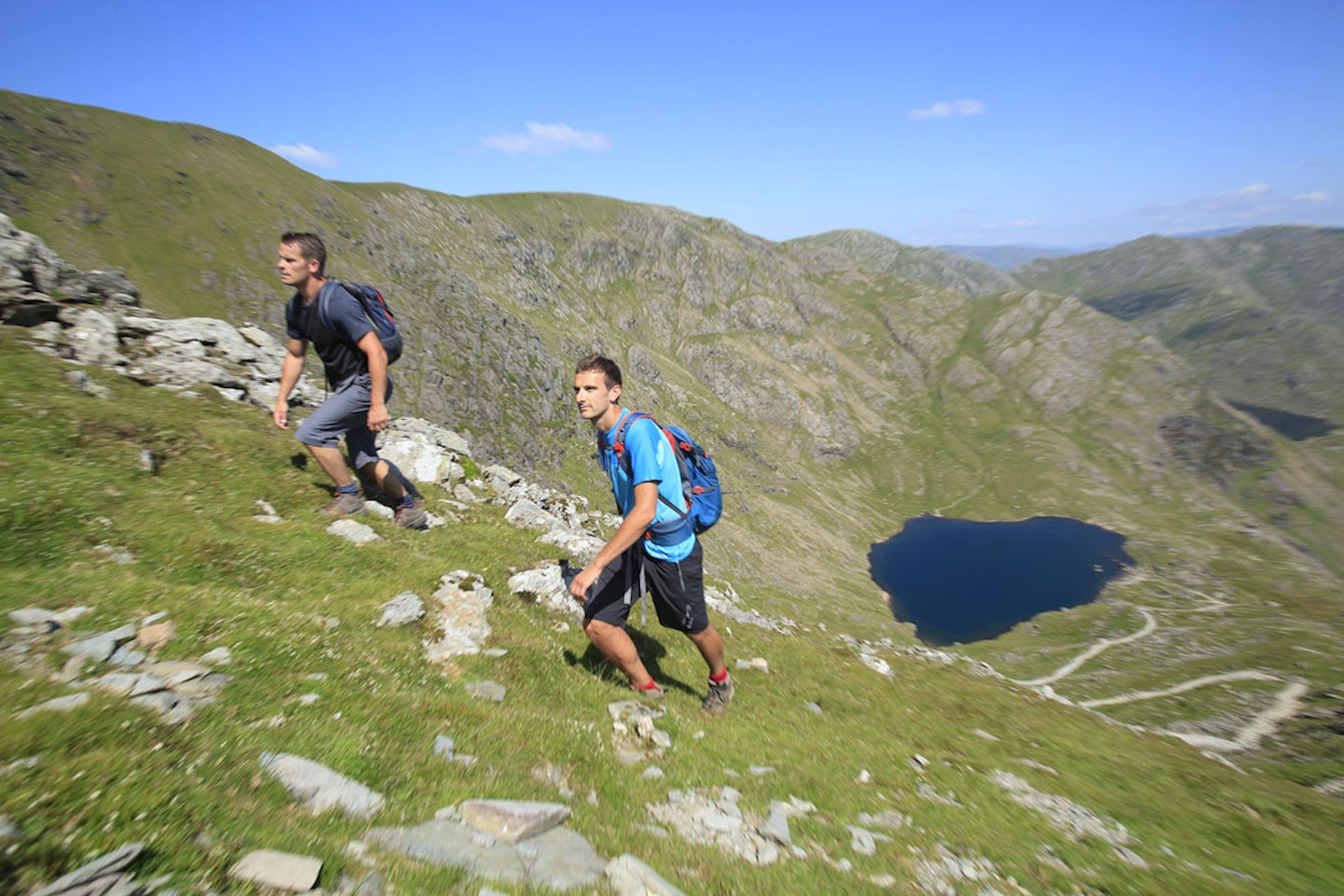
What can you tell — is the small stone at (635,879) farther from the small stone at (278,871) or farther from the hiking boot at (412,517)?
the hiking boot at (412,517)

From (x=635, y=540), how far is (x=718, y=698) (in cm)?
445

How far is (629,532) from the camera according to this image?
A: 8008mm

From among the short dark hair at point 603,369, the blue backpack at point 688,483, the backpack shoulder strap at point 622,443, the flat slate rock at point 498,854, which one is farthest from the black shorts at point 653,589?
the flat slate rock at point 498,854

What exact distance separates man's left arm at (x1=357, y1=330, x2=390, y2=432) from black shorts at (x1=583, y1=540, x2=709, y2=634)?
5.67 meters

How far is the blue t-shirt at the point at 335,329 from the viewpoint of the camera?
10.8 m

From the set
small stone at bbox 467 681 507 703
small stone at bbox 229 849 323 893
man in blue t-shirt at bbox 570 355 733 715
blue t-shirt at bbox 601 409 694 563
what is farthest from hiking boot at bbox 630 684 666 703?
small stone at bbox 229 849 323 893

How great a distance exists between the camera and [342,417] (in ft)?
38.2

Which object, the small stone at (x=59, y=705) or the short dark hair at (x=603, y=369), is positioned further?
the short dark hair at (x=603, y=369)

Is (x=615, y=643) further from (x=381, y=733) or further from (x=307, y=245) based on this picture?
(x=307, y=245)

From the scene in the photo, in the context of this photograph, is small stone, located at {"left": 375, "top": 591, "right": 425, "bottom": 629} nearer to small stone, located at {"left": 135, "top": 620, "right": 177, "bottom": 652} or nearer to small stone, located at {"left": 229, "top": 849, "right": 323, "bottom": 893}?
small stone, located at {"left": 135, "top": 620, "right": 177, "bottom": 652}

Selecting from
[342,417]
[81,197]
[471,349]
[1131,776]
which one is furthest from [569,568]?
[81,197]

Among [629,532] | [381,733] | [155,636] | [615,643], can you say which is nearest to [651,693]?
[615,643]

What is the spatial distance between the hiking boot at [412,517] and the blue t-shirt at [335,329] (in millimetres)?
4034

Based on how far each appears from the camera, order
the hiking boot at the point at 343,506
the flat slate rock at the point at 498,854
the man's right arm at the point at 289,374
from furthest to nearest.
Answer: the hiking boot at the point at 343,506, the man's right arm at the point at 289,374, the flat slate rock at the point at 498,854
